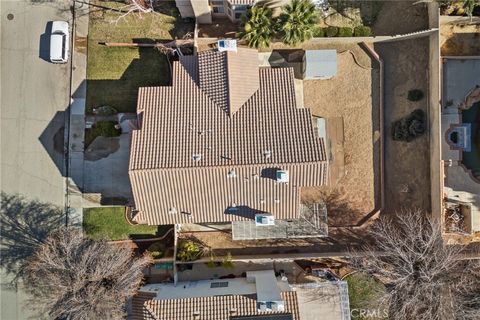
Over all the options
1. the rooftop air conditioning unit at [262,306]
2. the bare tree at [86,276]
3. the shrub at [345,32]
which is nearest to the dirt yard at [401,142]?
the shrub at [345,32]

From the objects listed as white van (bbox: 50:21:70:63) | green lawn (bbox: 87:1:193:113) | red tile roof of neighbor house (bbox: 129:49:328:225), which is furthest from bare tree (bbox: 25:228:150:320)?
white van (bbox: 50:21:70:63)

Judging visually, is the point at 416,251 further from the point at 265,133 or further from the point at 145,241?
the point at 145,241

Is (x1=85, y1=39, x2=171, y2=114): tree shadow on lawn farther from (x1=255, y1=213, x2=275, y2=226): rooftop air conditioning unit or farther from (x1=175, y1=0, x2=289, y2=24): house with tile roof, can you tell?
(x1=255, y1=213, x2=275, y2=226): rooftop air conditioning unit

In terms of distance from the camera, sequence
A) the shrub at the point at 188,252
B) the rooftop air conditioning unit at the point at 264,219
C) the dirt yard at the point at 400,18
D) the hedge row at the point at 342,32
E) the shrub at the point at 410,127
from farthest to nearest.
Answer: the dirt yard at the point at 400,18 → the shrub at the point at 410,127 → the hedge row at the point at 342,32 → the shrub at the point at 188,252 → the rooftop air conditioning unit at the point at 264,219

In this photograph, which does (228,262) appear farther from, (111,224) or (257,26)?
(257,26)

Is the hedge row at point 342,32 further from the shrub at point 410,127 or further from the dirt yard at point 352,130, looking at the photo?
the shrub at point 410,127

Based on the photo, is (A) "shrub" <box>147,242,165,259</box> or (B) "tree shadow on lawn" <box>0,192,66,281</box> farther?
(B) "tree shadow on lawn" <box>0,192,66,281</box>

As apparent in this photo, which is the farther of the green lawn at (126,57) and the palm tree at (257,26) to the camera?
the green lawn at (126,57)
